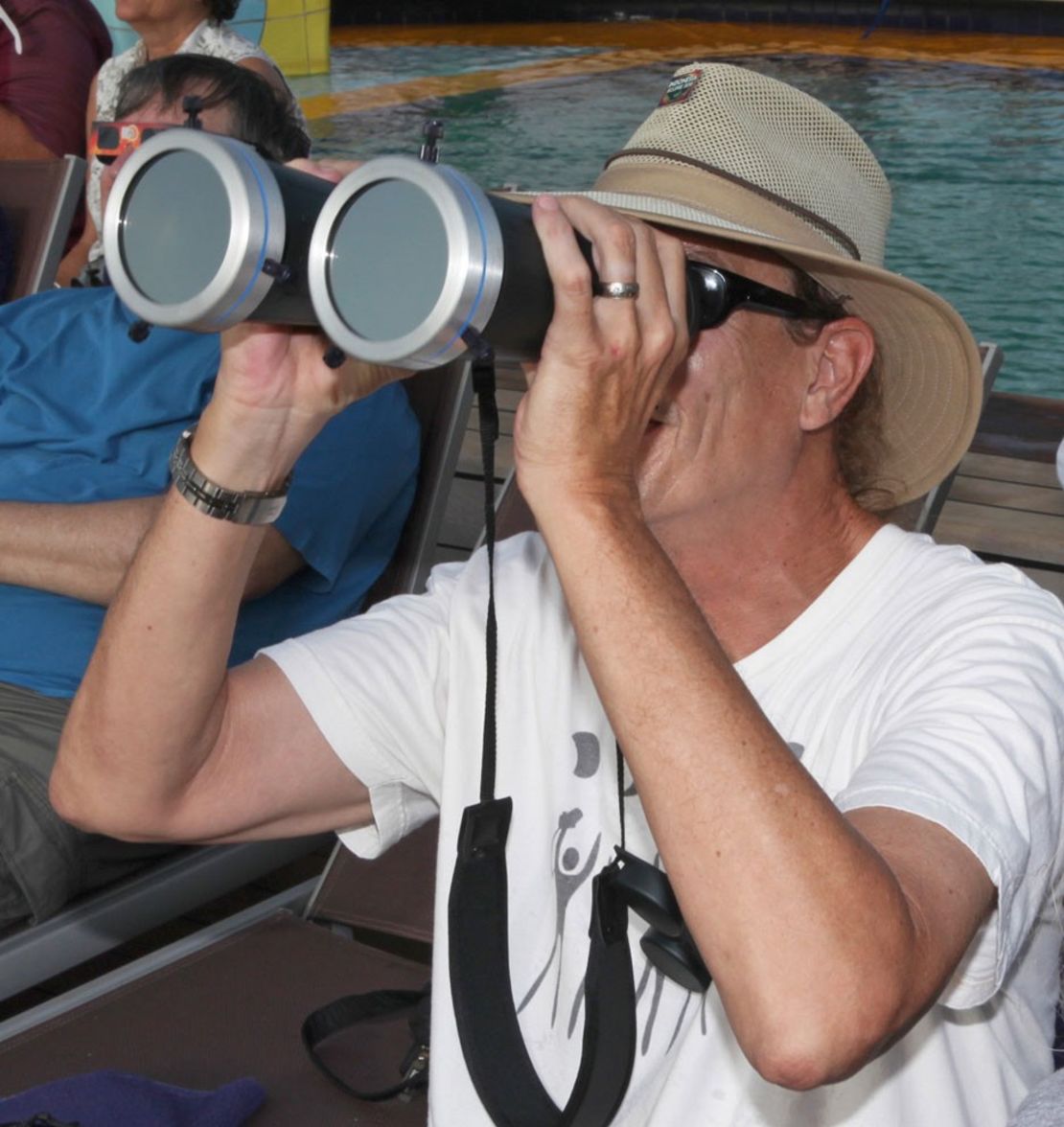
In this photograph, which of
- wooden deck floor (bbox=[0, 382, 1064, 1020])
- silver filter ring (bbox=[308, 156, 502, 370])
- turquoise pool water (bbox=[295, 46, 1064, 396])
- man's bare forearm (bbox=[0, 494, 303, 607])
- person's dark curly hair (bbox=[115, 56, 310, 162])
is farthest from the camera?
turquoise pool water (bbox=[295, 46, 1064, 396])

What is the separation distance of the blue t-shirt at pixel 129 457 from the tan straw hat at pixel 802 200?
29.2 inches

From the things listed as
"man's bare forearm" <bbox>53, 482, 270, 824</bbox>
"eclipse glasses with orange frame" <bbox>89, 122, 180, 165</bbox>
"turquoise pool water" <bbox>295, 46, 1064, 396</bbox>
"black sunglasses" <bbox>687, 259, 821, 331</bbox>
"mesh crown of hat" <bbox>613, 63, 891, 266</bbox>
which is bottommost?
"turquoise pool water" <bbox>295, 46, 1064, 396</bbox>

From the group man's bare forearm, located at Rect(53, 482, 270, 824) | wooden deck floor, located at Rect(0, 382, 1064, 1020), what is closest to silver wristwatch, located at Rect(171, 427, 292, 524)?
man's bare forearm, located at Rect(53, 482, 270, 824)

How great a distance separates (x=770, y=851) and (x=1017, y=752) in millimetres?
225

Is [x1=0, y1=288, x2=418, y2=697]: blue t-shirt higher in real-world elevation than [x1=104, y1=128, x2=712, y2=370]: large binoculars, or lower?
lower

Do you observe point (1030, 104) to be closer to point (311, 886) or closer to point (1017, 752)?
point (311, 886)

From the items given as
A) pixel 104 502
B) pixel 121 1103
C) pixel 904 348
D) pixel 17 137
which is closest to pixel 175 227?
pixel 904 348

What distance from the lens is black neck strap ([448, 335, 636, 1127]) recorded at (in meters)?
1.17

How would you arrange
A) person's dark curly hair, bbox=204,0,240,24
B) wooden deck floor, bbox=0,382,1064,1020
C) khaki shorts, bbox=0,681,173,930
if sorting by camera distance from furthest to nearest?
person's dark curly hair, bbox=204,0,240,24 → wooden deck floor, bbox=0,382,1064,1020 → khaki shorts, bbox=0,681,173,930

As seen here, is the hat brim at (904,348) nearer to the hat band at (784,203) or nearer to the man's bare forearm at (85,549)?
the hat band at (784,203)

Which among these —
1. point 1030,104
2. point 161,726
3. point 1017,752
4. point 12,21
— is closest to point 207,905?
point 161,726

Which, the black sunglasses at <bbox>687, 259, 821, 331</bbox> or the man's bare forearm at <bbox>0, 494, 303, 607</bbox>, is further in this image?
the man's bare forearm at <bbox>0, 494, 303, 607</bbox>

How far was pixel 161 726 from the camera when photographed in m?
1.35

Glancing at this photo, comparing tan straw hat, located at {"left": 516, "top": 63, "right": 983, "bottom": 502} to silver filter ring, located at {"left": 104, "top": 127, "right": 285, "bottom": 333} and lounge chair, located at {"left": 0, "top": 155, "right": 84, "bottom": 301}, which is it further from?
lounge chair, located at {"left": 0, "top": 155, "right": 84, "bottom": 301}
